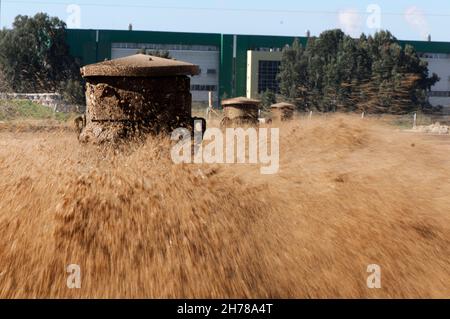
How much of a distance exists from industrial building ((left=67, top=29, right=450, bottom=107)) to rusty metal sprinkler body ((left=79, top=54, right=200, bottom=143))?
173ft

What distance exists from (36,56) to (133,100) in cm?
4365

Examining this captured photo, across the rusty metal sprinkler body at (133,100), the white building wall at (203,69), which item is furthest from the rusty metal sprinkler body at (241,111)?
the white building wall at (203,69)

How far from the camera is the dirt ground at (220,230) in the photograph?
3.75 meters

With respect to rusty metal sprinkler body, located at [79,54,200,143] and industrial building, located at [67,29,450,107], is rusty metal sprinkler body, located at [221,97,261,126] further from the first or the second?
industrial building, located at [67,29,450,107]

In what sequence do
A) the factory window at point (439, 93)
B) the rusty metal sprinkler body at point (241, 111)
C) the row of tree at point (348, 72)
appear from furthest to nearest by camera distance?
1. the factory window at point (439, 93)
2. the row of tree at point (348, 72)
3. the rusty metal sprinkler body at point (241, 111)

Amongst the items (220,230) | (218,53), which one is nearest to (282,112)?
(220,230)

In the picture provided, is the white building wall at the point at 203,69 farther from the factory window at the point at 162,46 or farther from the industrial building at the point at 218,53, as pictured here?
the factory window at the point at 162,46

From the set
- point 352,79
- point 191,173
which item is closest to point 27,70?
point 352,79

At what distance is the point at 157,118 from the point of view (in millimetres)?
7270

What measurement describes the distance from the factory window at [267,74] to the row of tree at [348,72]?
358 inches

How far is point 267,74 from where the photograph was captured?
61.4 m
